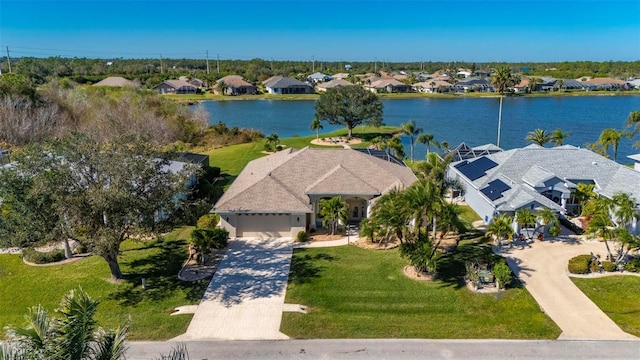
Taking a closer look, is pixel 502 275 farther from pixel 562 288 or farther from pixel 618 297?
pixel 618 297

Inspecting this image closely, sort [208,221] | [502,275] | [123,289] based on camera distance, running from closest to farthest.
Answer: [502,275] → [123,289] → [208,221]

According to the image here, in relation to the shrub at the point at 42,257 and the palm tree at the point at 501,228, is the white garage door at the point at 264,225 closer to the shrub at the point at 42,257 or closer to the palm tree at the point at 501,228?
the shrub at the point at 42,257

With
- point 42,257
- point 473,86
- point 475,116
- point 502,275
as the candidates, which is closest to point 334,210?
point 502,275

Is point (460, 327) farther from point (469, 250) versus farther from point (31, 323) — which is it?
point (31, 323)

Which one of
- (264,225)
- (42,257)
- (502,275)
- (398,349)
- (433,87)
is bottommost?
(398,349)

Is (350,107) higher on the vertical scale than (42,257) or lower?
higher

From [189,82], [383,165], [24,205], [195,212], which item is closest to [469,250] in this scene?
[383,165]

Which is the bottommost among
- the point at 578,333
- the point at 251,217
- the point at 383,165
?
the point at 578,333
